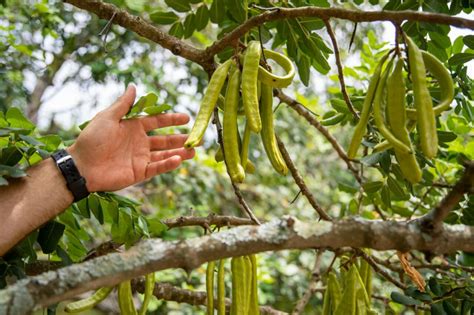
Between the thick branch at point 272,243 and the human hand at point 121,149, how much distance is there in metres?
0.90

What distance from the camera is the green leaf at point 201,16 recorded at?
215 centimetres

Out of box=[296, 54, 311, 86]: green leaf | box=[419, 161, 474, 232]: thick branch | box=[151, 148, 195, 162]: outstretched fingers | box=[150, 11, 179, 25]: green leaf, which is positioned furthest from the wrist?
box=[419, 161, 474, 232]: thick branch

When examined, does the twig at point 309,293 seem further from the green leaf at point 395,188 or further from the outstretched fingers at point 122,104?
the outstretched fingers at point 122,104

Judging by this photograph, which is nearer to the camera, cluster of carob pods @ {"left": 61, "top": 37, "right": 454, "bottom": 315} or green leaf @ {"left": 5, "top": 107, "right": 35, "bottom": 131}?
cluster of carob pods @ {"left": 61, "top": 37, "right": 454, "bottom": 315}

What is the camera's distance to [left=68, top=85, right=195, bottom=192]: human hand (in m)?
1.88

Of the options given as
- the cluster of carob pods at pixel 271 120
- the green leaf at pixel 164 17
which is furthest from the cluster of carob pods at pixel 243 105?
the green leaf at pixel 164 17

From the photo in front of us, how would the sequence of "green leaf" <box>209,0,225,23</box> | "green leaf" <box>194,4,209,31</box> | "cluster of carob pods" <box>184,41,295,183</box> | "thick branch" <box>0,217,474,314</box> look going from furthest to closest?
"green leaf" <box>194,4,209,31</box> → "green leaf" <box>209,0,225,23</box> → "cluster of carob pods" <box>184,41,295,183</box> → "thick branch" <box>0,217,474,314</box>

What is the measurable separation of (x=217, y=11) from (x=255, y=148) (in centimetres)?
275

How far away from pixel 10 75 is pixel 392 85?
114 inches

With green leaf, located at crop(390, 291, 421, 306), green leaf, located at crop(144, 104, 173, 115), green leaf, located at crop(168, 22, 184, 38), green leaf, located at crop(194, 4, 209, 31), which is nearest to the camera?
green leaf, located at crop(390, 291, 421, 306)

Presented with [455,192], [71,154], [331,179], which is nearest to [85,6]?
[71,154]

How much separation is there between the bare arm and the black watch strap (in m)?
0.02

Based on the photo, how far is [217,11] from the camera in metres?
2.06

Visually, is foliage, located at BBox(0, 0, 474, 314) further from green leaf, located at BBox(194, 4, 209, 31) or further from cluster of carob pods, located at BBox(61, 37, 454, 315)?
cluster of carob pods, located at BBox(61, 37, 454, 315)
